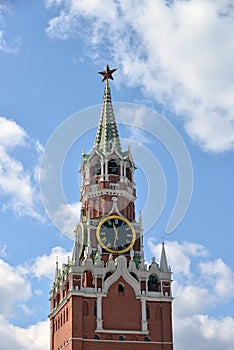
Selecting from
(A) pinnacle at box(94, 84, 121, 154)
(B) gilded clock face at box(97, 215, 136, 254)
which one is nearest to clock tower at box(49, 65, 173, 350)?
(B) gilded clock face at box(97, 215, 136, 254)

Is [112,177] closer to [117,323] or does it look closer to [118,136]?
[118,136]

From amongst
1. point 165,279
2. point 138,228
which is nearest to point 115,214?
point 138,228

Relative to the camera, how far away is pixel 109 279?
9738 cm

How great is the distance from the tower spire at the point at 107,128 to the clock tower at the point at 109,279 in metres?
1.24

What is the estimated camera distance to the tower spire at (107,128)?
363 ft

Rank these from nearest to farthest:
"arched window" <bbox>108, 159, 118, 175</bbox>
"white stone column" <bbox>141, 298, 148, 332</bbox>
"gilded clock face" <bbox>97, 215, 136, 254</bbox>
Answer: "white stone column" <bbox>141, 298, 148, 332</bbox> < "gilded clock face" <bbox>97, 215, 136, 254</bbox> < "arched window" <bbox>108, 159, 118, 175</bbox>

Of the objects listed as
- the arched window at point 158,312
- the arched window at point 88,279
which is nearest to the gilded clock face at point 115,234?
the arched window at point 88,279

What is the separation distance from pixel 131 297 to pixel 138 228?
35.7 feet

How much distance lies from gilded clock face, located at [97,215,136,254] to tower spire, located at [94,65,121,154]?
12.2m

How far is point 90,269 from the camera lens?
97.5 metres

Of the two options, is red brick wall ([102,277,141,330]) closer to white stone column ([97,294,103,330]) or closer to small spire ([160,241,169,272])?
white stone column ([97,294,103,330])

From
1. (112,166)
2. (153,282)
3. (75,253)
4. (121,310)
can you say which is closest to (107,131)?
(112,166)

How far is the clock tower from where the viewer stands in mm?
94875

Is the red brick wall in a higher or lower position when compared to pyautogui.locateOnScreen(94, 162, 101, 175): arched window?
lower
